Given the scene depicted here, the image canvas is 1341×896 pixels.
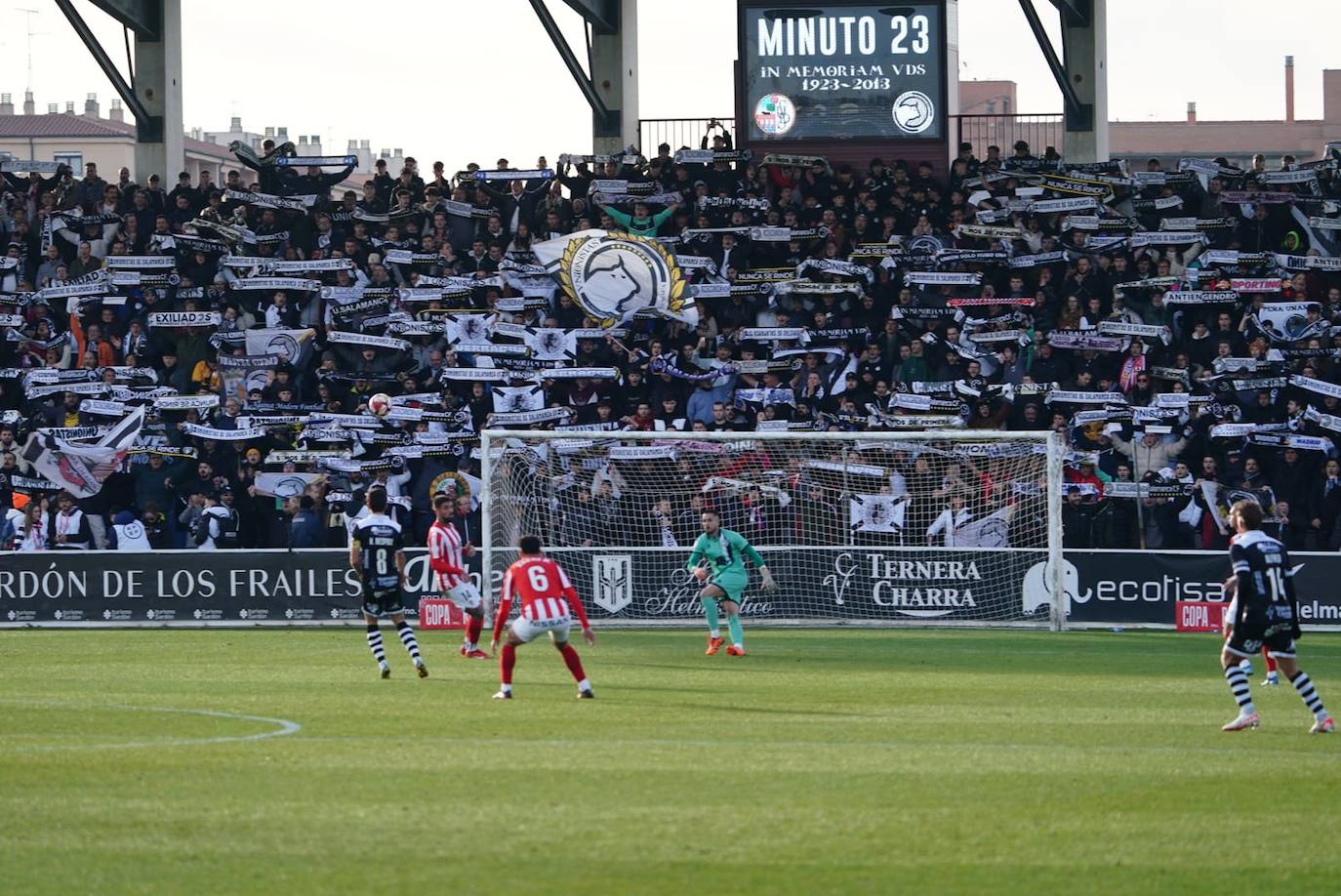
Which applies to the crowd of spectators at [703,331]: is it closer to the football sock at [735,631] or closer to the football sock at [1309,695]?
the football sock at [735,631]

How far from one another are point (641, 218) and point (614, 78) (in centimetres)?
618

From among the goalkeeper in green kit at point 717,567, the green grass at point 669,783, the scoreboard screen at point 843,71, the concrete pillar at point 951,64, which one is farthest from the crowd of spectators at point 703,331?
the green grass at point 669,783

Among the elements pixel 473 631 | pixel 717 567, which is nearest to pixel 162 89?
pixel 473 631

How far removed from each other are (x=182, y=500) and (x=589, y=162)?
9.92 meters

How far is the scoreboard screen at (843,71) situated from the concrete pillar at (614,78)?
96.1 inches

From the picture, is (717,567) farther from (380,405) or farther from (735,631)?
(380,405)

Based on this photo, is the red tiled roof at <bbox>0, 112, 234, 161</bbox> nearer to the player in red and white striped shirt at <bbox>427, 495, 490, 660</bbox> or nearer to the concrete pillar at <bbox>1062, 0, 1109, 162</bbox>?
the concrete pillar at <bbox>1062, 0, 1109, 162</bbox>

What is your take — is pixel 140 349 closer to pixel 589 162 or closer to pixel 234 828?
pixel 589 162

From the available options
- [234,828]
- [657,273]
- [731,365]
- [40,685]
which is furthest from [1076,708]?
[657,273]

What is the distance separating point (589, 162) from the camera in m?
33.7

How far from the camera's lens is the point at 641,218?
31531mm

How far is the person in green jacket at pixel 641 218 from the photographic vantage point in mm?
31500

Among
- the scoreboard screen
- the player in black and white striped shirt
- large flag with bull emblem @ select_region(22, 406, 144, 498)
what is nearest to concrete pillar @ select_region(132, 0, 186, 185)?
large flag with bull emblem @ select_region(22, 406, 144, 498)

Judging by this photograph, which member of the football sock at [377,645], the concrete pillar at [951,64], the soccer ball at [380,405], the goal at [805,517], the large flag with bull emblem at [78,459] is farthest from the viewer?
the concrete pillar at [951,64]
